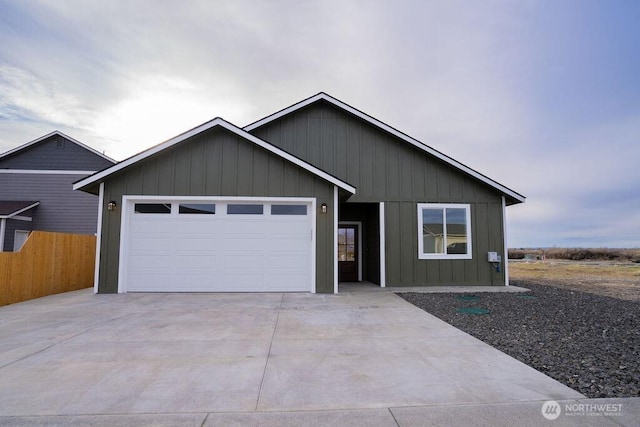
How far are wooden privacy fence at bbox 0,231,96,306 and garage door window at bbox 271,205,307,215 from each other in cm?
553

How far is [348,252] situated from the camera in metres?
12.0

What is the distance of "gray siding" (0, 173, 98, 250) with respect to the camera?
14.6m

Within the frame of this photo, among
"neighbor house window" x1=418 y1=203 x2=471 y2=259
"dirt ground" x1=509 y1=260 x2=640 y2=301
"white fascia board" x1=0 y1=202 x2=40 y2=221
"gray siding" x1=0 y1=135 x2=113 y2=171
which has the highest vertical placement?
"gray siding" x1=0 y1=135 x2=113 y2=171

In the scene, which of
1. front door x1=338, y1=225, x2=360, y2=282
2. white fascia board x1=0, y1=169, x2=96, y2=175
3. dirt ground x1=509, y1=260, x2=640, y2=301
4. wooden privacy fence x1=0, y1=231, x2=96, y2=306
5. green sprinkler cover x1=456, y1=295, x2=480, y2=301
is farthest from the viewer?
white fascia board x1=0, y1=169, x2=96, y2=175

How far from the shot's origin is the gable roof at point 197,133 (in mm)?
8133

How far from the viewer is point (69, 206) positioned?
14.7m

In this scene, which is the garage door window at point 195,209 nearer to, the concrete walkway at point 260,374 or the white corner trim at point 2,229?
the concrete walkway at point 260,374

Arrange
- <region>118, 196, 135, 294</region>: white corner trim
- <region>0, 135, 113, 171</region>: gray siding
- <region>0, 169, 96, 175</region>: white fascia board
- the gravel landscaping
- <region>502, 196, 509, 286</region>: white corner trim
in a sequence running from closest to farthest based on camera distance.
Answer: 1. the gravel landscaping
2. <region>118, 196, 135, 294</region>: white corner trim
3. <region>502, 196, 509, 286</region>: white corner trim
4. <region>0, 169, 96, 175</region>: white fascia board
5. <region>0, 135, 113, 171</region>: gray siding

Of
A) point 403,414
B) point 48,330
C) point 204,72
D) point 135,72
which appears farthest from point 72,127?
point 403,414

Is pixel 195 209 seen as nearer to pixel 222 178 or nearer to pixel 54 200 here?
pixel 222 178

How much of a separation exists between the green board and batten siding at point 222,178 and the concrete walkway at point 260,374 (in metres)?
2.95

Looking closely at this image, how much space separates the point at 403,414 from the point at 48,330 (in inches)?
202

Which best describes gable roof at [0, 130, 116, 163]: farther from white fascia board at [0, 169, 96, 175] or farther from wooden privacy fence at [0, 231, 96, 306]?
wooden privacy fence at [0, 231, 96, 306]

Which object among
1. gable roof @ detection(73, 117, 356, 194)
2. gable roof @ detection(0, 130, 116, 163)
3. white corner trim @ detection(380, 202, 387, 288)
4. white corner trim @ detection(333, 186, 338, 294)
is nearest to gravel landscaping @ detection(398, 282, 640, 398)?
white corner trim @ detection(380, 202, 387, 288)
